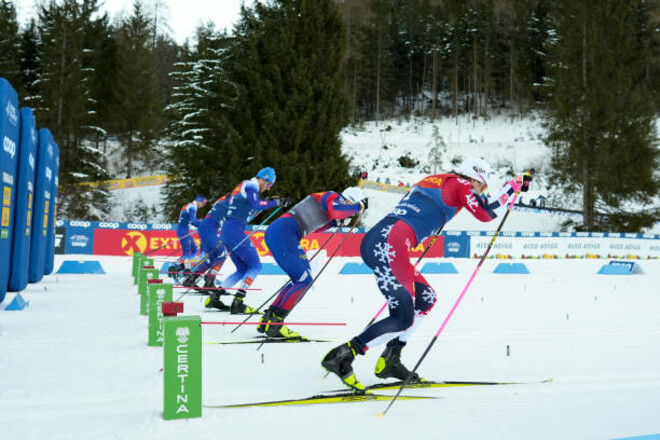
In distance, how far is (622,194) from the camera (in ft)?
104

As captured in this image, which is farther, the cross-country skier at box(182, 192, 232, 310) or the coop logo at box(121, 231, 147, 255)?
the coop logo at box(121, 231, 147, 255)

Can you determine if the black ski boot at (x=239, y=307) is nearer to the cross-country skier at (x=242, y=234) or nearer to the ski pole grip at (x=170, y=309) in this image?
the cross-country skier at (x=242, y=234)

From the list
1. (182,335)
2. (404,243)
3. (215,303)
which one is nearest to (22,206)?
(215,303)

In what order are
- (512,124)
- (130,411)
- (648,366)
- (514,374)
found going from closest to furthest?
(130,411), (514,374), (648,366), (512,124)

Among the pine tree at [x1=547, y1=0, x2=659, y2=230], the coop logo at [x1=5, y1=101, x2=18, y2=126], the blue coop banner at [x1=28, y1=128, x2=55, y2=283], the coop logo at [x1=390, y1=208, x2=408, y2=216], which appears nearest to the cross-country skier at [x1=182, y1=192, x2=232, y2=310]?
the blue coop banner at [x1=28, y1=128, x2=55, y2=283]

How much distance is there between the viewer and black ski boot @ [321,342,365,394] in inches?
159

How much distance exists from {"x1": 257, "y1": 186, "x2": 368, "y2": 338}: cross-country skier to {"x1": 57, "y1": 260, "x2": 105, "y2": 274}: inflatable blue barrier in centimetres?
1010

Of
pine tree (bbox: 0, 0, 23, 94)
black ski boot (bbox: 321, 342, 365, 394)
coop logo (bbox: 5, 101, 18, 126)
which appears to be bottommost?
black ski boot (bbox: 321, 342, 365, 394)

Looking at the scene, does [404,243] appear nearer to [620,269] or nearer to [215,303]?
[215,303]

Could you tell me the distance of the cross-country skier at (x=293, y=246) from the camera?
6.29m

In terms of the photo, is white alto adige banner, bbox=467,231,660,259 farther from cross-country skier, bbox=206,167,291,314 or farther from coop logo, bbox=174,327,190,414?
coop logo, bbox=174,327,190,414

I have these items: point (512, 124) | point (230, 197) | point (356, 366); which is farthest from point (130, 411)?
point (512, 124)

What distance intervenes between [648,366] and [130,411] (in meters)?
4.46

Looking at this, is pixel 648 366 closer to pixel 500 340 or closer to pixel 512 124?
pixel 500 340
